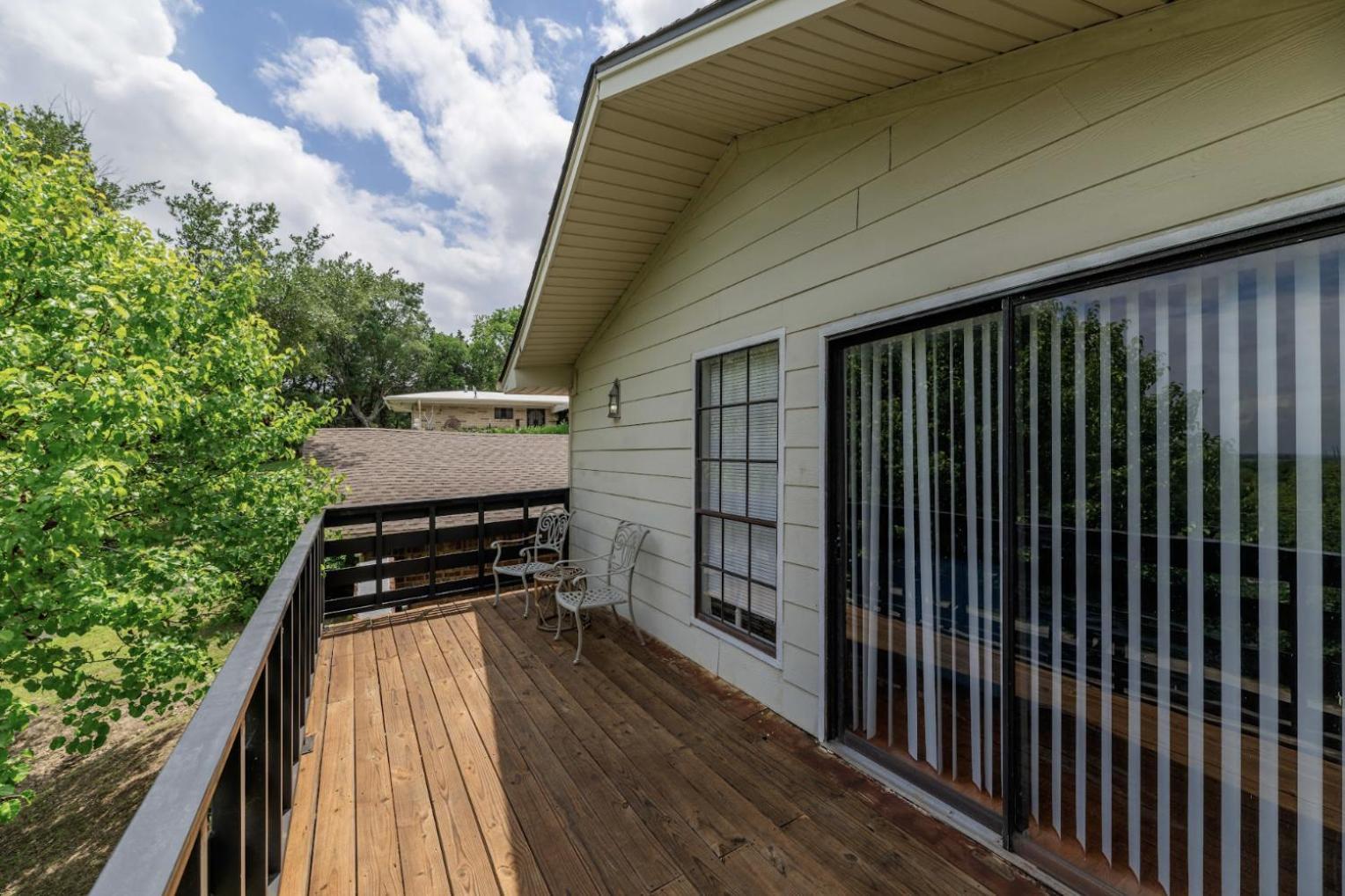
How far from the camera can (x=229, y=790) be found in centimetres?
117

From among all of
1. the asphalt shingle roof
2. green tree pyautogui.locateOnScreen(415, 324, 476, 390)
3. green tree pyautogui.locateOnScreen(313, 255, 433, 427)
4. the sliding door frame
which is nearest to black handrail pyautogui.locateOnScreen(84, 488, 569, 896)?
the sliding door frame

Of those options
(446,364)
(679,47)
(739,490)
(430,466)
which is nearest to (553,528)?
(739,490)

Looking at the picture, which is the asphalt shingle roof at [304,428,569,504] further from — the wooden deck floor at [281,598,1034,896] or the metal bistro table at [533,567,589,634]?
the wooden deck floor at [281,598,1034,896]

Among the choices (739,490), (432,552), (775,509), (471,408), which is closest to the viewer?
(775,509)

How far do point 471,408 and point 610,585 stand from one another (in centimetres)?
1660

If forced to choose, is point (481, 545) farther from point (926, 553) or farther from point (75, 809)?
point (926, 553)

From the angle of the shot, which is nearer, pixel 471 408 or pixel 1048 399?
pixel 1048 399

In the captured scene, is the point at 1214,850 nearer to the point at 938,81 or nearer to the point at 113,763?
the point at 938,81

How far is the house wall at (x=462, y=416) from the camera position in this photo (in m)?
18.4

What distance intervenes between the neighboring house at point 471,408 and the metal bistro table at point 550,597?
11.1 meters

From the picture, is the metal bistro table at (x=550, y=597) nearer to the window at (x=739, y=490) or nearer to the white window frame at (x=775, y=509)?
the white window frame at (x=775, y=509)

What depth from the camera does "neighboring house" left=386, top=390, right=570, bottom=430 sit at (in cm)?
1747

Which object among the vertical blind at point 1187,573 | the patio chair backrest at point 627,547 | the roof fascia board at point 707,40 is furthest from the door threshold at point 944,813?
the roof fascia board at point 707,40

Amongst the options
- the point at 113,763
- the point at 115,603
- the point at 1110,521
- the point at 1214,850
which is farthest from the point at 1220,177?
the point at 113,763
